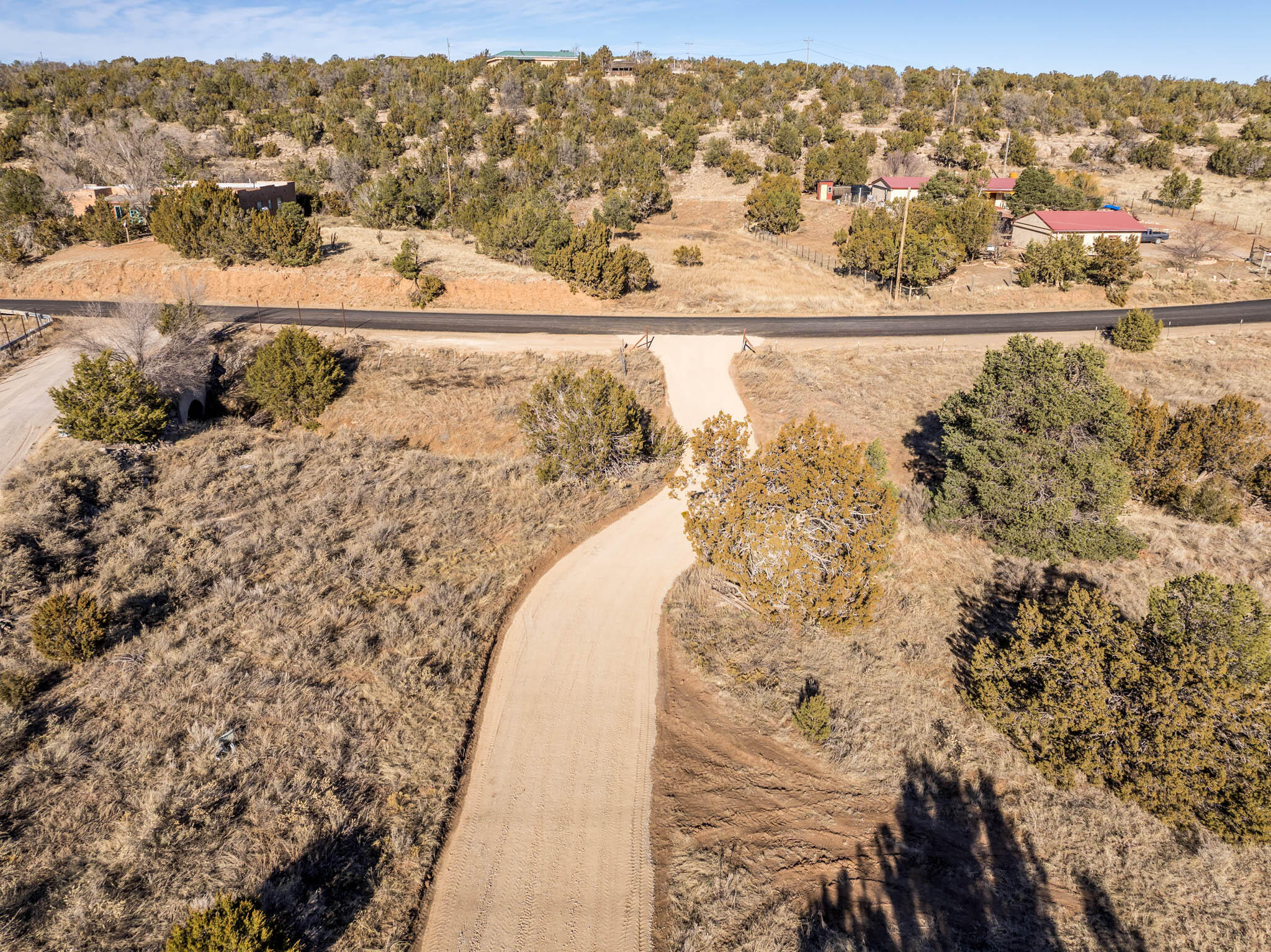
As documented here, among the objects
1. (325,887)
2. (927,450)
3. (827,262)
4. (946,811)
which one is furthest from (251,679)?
(827,262)

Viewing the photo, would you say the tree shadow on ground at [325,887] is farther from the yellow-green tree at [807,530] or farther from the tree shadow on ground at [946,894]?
the yellow-green tree at [807,530]

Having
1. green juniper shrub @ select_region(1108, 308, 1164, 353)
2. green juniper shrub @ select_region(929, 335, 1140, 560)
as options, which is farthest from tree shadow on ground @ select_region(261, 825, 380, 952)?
green juniper shrub @ select_region(1108, 308, 1164, 353)

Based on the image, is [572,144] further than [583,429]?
Yes

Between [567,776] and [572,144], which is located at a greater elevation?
[572,144]

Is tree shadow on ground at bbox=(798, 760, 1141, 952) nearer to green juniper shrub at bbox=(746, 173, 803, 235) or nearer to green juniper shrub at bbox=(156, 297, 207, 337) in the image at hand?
green juniper shrub at bbox=(156, 297, 207, 337)

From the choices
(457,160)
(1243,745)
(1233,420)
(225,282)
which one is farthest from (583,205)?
(1243,745)

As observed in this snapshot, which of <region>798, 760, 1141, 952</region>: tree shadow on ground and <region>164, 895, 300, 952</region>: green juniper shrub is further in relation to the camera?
<region>798, 760, 1141, 952</region>: tree shadow on ground

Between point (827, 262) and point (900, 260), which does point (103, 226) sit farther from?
point (900, 260)
